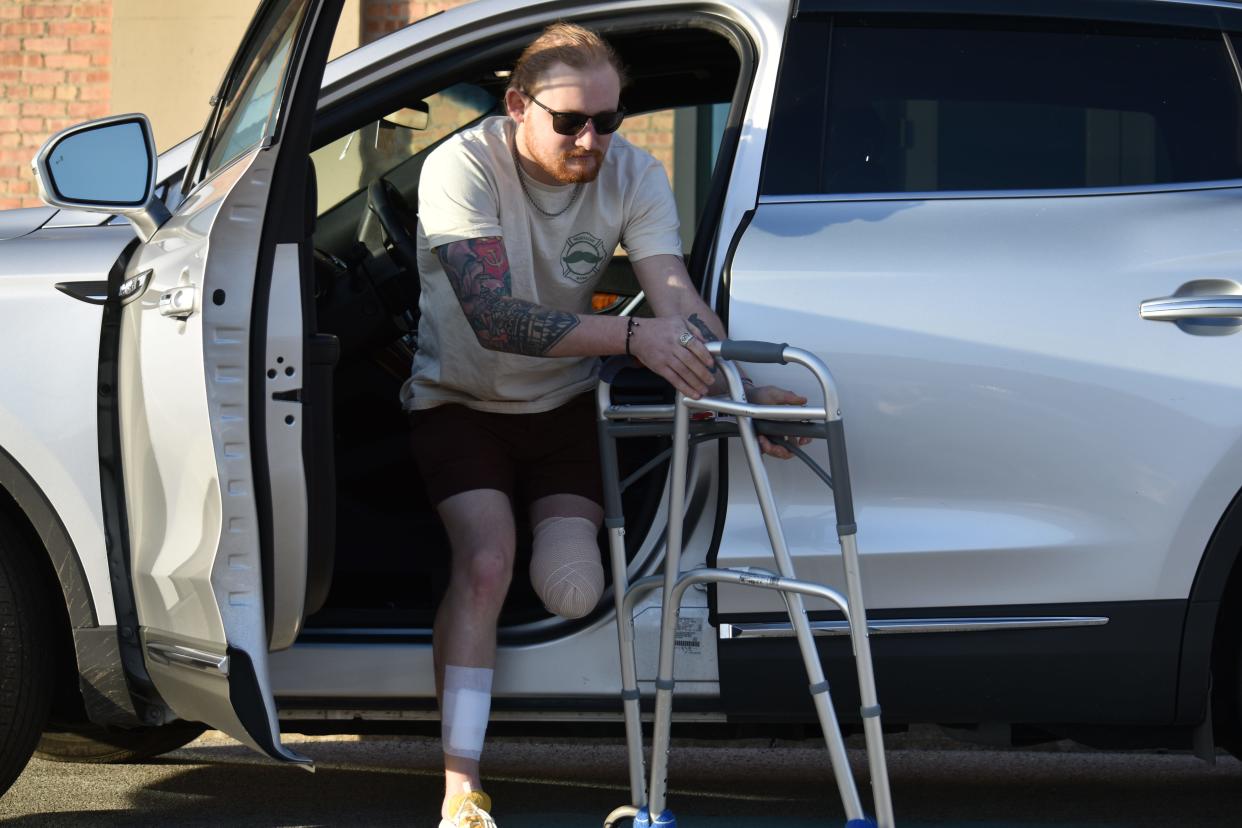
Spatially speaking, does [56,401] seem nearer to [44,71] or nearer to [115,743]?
[115,743]

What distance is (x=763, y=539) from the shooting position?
2.88 metres

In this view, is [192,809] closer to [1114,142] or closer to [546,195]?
[546,195]

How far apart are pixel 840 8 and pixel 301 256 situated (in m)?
1.15

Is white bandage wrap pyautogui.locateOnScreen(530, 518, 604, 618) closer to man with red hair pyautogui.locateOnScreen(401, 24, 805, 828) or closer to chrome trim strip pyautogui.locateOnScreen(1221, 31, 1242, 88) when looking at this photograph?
man with red hair pyautogui.locateOnScreen(401, 24, 805, 828)

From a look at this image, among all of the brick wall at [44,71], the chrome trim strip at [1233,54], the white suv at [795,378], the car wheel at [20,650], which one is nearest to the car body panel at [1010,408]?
the white suv at [795,378]

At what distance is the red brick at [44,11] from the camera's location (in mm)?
7984

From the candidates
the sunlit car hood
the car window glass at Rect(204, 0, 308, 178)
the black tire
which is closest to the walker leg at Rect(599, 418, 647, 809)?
the car window glass at Rect(204, 0, 308, 178)

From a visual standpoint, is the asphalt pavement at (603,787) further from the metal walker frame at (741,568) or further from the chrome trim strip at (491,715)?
the metal walker frame at (741,568)

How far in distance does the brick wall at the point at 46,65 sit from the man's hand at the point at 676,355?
5996mm

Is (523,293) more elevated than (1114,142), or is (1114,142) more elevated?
(1114,142)

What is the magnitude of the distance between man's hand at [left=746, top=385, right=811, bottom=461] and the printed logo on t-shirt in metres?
0.52

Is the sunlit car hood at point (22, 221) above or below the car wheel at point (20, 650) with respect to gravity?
above

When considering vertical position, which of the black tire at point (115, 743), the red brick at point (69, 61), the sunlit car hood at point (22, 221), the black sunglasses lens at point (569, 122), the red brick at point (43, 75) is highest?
the red brick at point (69, 61)

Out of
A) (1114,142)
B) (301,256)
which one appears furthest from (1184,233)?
(301,256)
